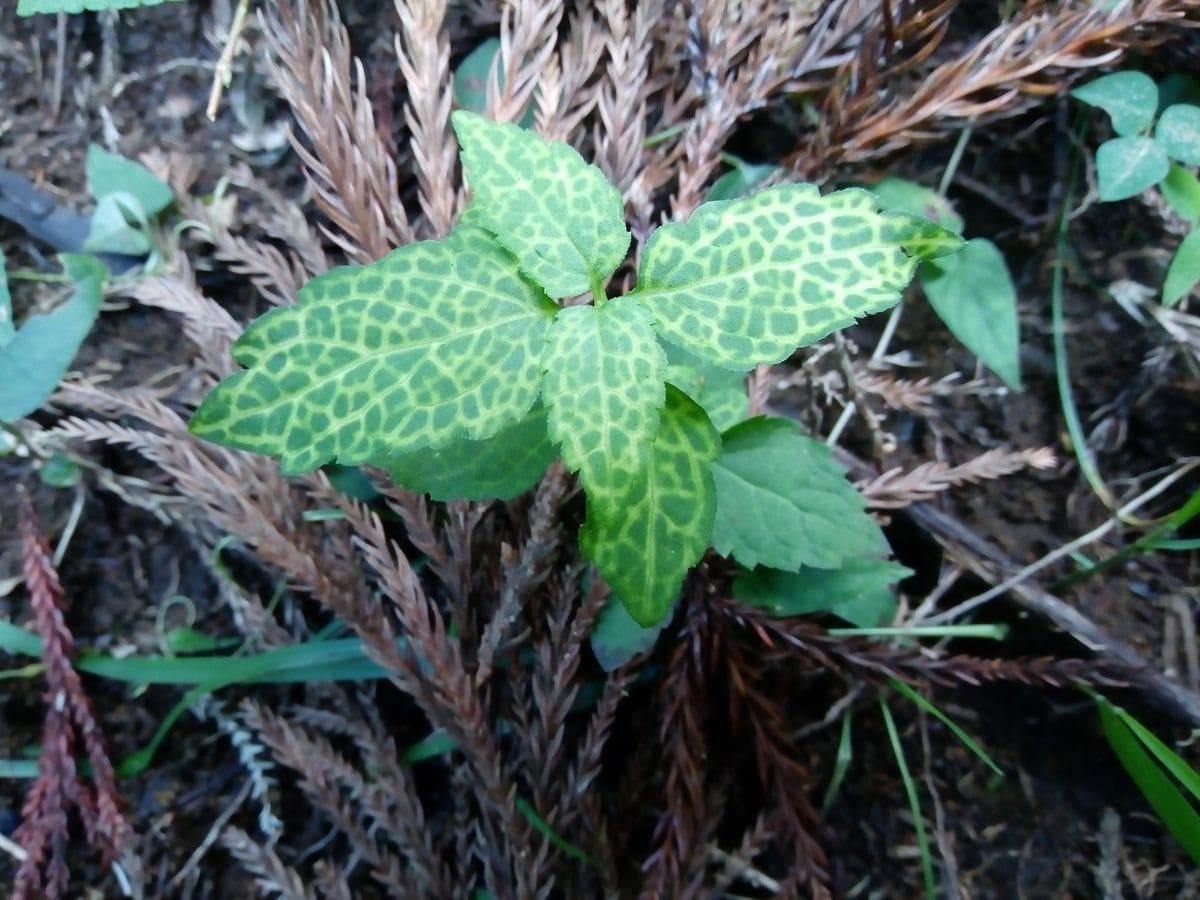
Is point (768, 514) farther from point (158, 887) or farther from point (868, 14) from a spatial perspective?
point (158, 887)

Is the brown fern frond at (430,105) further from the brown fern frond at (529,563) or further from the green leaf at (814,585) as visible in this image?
the green leaf at (814,585)

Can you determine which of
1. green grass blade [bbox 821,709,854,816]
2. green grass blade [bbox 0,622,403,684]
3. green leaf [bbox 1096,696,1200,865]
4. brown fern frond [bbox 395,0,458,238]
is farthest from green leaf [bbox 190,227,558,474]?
green leaf [bbox 1096,696,1200,865]

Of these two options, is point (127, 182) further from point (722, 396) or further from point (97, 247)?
point (722, 396)

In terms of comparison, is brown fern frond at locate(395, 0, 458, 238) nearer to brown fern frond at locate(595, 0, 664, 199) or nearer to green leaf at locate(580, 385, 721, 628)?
brown fern frond at locate(595, 0, 664, 199)

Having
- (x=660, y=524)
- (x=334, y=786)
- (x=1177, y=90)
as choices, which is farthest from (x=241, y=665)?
(x=1177, y=90)

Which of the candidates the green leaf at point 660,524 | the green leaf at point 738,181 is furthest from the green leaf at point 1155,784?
the green leaf at point 738,181

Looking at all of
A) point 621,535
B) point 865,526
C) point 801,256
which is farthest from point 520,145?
point 865,526
